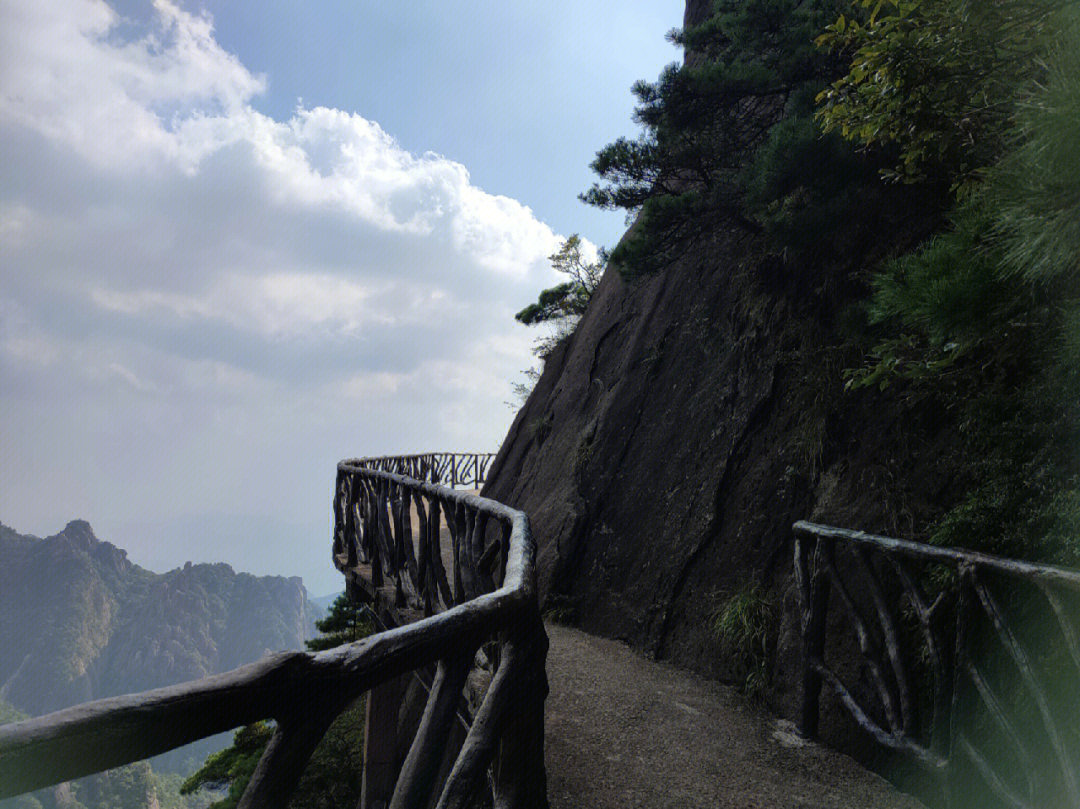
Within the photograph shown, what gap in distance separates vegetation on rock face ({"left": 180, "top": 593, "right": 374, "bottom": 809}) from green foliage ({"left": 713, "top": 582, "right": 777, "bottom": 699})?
5234 mm

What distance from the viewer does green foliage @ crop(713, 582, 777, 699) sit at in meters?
5.11

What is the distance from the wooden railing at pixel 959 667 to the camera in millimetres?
3051

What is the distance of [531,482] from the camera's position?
421 inches

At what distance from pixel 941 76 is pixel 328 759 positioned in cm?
1306

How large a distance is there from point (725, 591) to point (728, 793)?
2.44 metres

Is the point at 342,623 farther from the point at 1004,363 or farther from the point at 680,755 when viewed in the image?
the point at 1004,363

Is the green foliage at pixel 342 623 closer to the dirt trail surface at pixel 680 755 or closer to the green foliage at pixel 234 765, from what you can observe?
the green foliage at pixel 234 765

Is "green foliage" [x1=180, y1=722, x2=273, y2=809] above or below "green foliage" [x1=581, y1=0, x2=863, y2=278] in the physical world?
below

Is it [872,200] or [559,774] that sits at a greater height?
[872,200]

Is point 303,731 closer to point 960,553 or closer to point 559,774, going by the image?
point 559,774

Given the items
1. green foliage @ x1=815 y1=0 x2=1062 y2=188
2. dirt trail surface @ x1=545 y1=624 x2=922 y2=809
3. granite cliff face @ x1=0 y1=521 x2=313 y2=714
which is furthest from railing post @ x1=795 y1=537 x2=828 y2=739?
granite cliff face @ x1=0 y1=521 x2=313 y2=714

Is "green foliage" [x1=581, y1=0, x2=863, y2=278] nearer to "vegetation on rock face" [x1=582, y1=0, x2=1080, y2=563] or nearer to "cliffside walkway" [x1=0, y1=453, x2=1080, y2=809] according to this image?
"vegetation on rock face" [x1=582, y1=0, x2=1080, y2=563]

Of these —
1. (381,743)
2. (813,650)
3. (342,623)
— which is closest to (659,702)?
(813,650)

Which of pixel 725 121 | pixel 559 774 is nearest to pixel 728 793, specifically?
pixel 559 774
